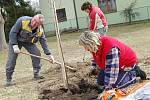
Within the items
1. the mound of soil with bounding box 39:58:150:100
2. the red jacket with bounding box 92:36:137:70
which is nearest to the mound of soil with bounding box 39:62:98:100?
the mound of soil with bounding box 39:58:150:100

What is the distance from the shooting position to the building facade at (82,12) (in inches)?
1372

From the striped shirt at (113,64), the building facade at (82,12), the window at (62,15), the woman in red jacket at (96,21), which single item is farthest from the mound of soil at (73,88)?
the window at (62,15)

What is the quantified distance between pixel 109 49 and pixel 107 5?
31.0m

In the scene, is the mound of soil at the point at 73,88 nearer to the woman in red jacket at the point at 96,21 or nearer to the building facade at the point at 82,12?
the woman in red jacket at the point at 96,21

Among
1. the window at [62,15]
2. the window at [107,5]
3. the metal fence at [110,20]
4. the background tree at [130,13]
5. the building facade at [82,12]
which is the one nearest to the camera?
the background tree at [130,13]

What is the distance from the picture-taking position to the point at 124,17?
3506cm

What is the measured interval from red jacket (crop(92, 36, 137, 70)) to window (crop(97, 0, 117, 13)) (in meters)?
30.3

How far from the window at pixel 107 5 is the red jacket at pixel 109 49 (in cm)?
3028

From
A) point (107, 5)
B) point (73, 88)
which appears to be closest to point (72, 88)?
point (73, 88)

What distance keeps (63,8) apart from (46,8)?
5.38 feet

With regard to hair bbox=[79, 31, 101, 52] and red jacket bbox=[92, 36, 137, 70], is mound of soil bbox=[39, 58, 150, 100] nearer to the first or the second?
red jacket bbox=[92, 36, 137, 70]

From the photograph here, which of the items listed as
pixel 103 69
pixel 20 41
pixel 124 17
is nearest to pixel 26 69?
pixel 20 41

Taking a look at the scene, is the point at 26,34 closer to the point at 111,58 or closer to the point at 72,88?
the point at 72,88

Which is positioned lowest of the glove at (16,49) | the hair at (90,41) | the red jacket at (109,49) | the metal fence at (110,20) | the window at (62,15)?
the metal fence at (110,20)
